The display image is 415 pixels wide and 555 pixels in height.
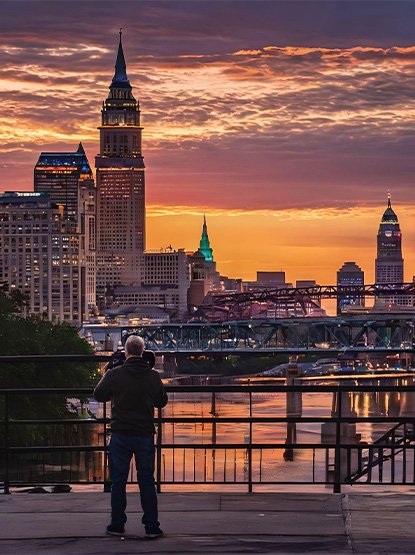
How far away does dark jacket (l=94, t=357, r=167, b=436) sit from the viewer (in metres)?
12.2

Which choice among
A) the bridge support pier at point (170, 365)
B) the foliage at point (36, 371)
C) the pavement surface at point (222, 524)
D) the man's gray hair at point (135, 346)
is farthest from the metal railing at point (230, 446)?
the bridge support pier at point (170, 365)

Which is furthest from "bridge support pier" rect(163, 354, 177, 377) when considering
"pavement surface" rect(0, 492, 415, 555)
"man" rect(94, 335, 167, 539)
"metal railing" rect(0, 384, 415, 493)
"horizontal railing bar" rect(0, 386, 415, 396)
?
"man" rect(94, 335, 167, 539)

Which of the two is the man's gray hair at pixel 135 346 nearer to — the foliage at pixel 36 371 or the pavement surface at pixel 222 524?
the pavement surface at pixel 222 524

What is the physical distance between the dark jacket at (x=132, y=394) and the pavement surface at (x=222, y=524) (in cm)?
85

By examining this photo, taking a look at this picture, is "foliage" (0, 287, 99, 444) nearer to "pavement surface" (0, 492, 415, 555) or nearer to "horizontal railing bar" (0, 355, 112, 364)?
"horizontal railing bar" (0, 355, 112, 364)

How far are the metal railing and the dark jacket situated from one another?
5.93 feet

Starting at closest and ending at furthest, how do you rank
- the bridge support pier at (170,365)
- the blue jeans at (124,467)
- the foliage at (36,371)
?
the blue jeans at (124,467)
the foliage at (36,371)
the bridge support pier at (170,365)

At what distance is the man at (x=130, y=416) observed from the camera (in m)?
12.2

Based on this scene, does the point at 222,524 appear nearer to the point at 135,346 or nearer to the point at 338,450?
the point at 135,346

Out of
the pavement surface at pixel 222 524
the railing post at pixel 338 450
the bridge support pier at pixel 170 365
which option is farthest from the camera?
the bridge support pier at pixel 170 365

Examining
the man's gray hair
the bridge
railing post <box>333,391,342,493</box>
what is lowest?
the bridge

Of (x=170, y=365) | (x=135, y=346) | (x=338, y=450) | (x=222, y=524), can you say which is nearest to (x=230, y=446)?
(x=338, y=450)

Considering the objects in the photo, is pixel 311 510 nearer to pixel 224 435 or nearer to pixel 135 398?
pixel 135 398

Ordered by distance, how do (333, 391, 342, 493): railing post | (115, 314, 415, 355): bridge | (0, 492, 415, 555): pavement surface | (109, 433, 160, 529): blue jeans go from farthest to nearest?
(115, 314, 415, 355): bridge
(333, 391, 342, 493): railing post
(109, 433, 160, 529): blue jeans
(0, 492, 415, 555): pavement surface
